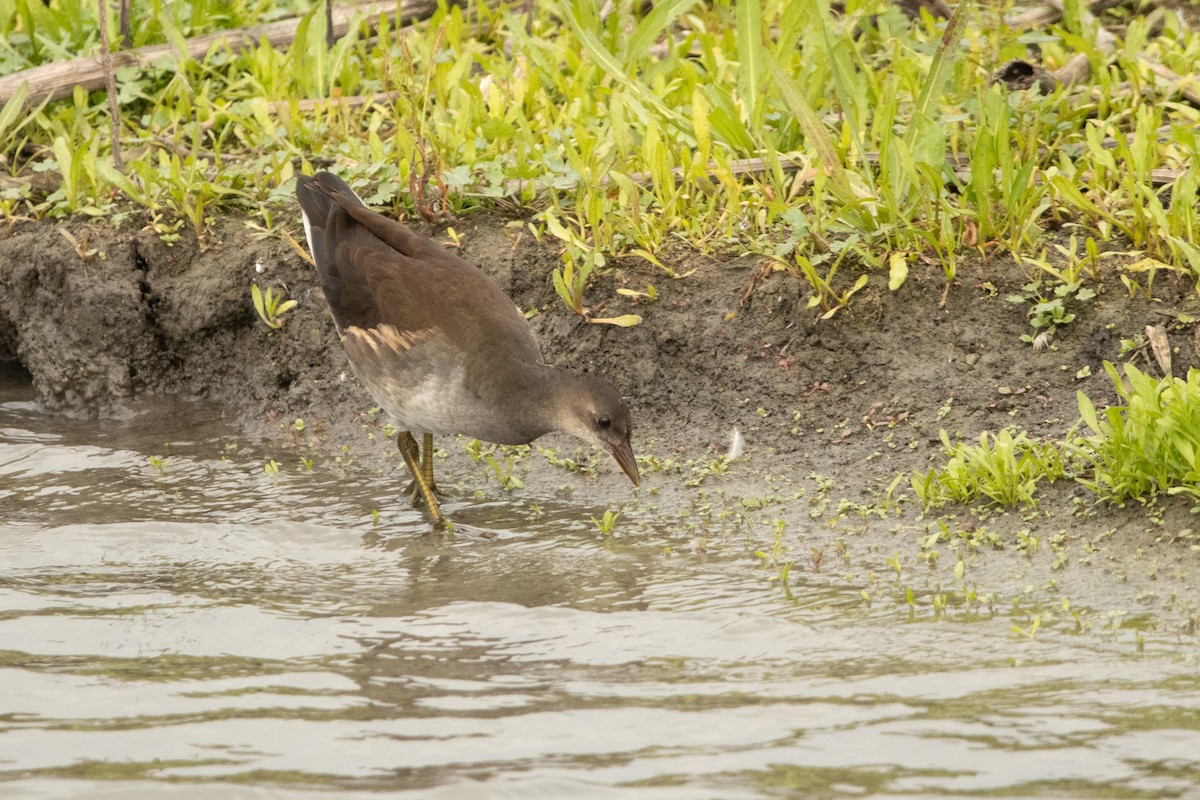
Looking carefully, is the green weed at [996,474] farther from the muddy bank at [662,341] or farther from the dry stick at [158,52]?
the dry stick at [158,52]

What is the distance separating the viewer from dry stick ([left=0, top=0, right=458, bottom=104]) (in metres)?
7.38

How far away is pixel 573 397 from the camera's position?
5.09 meters

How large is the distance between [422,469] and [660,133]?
190 centimetres

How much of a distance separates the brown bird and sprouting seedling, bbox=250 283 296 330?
0.62 metres

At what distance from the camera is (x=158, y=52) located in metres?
7.65

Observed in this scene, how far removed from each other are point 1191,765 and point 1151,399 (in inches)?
64.7

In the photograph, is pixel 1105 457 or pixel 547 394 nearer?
pixel 1105 457

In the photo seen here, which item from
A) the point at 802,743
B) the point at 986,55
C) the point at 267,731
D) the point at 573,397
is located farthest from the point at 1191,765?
the point at 986,55

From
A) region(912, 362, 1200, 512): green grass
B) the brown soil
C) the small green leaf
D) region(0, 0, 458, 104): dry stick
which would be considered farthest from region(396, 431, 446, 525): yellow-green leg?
region(0, 0, 458, 104): dry stick

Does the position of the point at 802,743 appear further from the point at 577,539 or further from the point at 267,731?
Result: the point at 577,539

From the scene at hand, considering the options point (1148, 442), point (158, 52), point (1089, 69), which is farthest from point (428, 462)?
point (1089, 69)

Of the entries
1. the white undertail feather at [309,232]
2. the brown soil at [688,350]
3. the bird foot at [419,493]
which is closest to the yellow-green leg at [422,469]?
the bird foot at [419,493]

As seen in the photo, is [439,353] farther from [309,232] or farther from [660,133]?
[660,133]

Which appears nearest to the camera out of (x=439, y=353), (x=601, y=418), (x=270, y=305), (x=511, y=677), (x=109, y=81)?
(x=511, y=677)
